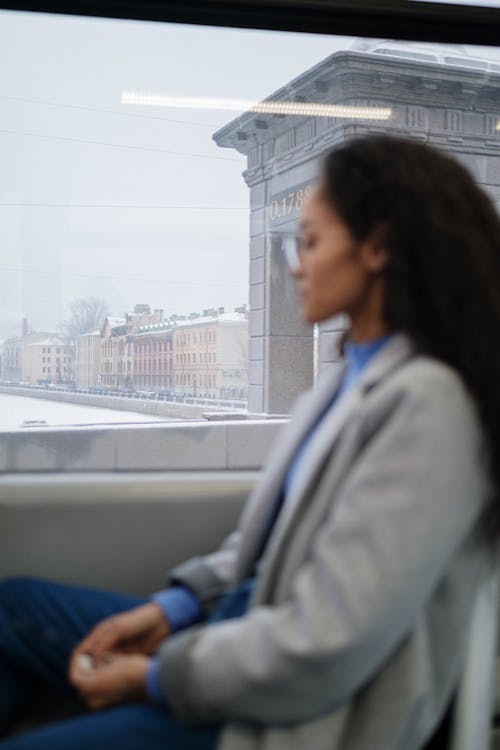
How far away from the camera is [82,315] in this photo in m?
3.44

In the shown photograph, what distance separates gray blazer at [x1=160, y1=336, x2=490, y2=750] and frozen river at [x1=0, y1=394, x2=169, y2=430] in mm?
2438

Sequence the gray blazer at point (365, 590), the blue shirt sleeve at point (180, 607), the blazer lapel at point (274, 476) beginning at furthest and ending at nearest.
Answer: the blue shirt sleeve at point (180, 607), the blazer lapel at point (274, 476), the gray blazer at point (365, 590)

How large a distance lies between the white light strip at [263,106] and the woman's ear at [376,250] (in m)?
2.55

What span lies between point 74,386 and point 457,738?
271 centimetres

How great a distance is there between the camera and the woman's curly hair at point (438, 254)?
29.7 inches

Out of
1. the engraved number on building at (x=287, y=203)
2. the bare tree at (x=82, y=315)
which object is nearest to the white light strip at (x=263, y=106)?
the engraved number on building at (x=287, y=203)

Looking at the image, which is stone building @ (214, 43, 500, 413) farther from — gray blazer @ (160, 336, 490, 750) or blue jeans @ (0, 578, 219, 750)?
gray blazer @ (160, 336, 490, 750)

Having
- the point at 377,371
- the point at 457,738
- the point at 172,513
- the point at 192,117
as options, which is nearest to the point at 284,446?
the point at 377,371

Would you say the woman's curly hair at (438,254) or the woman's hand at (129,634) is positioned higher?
the woman's curly hair at (438,254)

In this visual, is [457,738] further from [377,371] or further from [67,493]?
[67,493]

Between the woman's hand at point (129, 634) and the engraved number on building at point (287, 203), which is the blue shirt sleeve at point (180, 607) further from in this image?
the engraved number on building at point (287, 203)

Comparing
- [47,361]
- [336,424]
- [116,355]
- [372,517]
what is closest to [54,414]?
[47,361]

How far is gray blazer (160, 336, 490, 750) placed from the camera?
70cm

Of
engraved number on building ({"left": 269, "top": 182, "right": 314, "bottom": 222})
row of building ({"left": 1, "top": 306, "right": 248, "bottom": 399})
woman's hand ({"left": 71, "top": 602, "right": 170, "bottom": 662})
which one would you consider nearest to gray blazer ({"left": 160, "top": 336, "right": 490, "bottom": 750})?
woman's hand ({"left": 71, "top": 602, "right": 170, "bottom": 662})
